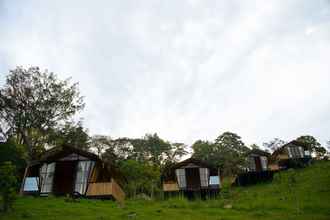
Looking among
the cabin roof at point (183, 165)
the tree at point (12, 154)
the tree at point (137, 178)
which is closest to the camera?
the tree at point (12, 154)

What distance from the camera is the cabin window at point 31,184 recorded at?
23.6m

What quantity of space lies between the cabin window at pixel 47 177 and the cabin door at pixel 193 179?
14.8 m

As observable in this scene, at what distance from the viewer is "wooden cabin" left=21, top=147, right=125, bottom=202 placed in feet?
77.0

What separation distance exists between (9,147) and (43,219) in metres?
18.5

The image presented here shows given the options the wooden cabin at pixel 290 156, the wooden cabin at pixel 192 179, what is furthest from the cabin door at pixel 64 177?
the wooden cabin at pixel 290 156

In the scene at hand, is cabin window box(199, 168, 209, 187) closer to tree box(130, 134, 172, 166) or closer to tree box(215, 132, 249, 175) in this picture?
tree box(215, 132, 249, 175)

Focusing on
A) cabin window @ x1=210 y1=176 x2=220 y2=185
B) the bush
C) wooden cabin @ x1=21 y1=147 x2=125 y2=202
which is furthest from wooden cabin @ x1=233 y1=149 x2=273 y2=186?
the bush

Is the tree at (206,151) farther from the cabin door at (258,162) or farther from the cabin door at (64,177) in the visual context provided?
the cabin door at (64,177)

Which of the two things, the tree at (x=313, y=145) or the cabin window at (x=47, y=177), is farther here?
the tree at (x=313, y=145)

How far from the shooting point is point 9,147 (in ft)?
91.1

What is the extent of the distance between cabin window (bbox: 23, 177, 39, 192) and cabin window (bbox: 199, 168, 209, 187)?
17.3m

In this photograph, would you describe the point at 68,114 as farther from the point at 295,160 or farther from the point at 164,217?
the point at 295,160

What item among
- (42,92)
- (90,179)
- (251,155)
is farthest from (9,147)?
(251,155)

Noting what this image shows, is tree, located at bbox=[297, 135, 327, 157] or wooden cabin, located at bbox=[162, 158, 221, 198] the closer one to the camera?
wooden cabin, located at bbox=[162, 158, 221, 198]
